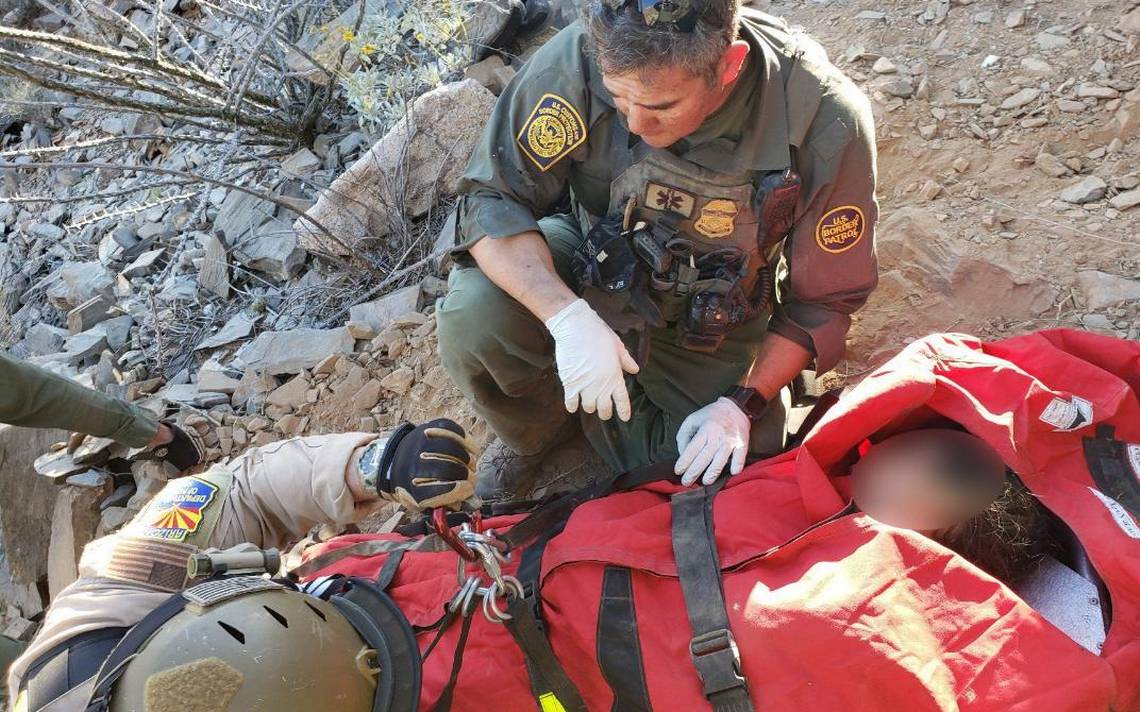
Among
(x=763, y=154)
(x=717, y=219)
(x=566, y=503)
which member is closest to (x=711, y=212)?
(x=717, y=219)

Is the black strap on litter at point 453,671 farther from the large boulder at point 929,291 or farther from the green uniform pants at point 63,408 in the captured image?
the green uniform pants at point 63,408

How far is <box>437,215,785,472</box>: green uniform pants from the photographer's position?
2311 millimetres

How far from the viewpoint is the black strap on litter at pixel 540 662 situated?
159 centimetres

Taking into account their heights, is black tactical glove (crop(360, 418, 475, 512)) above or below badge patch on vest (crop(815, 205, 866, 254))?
below

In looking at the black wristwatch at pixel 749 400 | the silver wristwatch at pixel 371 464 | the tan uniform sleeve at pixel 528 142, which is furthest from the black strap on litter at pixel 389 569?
the black wristwatch at pixel 749 400

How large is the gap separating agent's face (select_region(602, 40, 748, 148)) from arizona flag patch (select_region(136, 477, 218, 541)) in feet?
4.32

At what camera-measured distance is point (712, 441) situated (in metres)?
2.09

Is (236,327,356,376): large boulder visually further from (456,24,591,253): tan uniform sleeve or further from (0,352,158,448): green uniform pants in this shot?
(456,24,591,253): tan uniform sleeve

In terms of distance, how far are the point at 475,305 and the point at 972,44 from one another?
7.54 feet


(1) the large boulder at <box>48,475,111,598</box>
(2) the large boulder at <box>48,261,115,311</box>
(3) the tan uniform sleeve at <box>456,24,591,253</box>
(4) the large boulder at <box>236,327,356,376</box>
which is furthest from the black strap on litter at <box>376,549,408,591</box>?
(2) the large boulder at <box>48,261,115,311</box>

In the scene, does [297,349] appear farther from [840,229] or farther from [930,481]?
[930,481]

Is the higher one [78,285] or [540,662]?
[540,662]

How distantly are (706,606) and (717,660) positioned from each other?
0.11m

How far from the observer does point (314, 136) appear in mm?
4465
